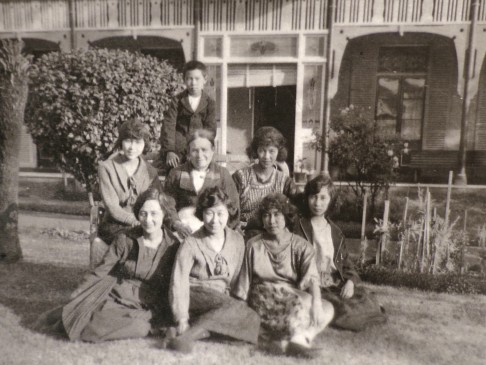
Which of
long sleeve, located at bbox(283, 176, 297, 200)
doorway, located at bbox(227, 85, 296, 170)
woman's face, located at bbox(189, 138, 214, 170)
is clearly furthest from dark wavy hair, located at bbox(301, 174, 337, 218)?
doorway, located at bbox(227, 85, 296, 170)

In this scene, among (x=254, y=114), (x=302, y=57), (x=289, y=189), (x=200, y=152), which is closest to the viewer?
(x=200, y=152)

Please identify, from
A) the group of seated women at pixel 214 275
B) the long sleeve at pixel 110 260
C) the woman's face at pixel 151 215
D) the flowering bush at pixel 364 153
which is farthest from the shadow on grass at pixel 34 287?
the flowering bush at pixel 364 153

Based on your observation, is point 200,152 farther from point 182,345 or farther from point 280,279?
point 182,345

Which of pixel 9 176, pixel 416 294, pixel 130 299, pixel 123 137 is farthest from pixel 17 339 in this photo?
pixel 416 294

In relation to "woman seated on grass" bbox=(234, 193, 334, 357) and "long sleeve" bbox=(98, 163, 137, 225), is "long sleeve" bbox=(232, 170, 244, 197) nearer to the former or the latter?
"woman seated on grass" bbox=(234, 193, 334, 357)

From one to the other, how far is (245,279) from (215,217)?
1.70 feet

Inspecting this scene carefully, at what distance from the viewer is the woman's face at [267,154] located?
13.5 feet

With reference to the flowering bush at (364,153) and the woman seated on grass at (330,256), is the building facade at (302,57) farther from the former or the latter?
the woman seated on grass at (330,256)

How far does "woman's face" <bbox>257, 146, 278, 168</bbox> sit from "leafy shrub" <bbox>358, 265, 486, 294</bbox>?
1.75m

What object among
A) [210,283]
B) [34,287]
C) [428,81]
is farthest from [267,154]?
[428,81]

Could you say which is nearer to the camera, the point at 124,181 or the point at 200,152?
the point at 200,152

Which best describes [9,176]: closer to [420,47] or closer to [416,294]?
[416,294]

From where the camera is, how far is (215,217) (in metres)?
3.40

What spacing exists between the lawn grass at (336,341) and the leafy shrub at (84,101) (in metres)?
2.11
